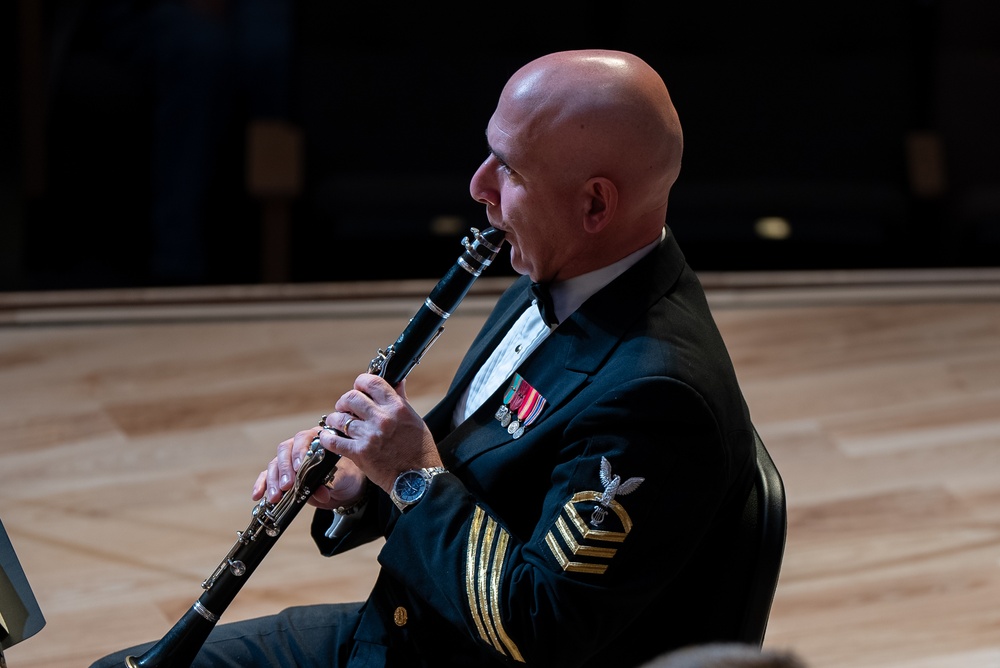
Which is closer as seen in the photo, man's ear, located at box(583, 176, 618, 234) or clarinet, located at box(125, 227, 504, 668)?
man's ear, located at box(583, 176, 618, 234)

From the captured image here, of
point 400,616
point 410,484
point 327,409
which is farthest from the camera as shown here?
point 327,409

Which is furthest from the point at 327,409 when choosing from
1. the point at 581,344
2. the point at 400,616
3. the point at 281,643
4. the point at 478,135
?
the point at 581,344

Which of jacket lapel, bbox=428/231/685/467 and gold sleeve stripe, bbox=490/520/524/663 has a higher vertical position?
jacket lapel, bbox=428/231/685/467

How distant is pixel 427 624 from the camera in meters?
1.32

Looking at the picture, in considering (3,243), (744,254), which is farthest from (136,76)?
(744,254)

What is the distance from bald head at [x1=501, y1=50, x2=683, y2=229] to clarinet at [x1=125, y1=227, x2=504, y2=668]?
15cm

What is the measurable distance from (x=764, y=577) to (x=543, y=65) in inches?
20.6

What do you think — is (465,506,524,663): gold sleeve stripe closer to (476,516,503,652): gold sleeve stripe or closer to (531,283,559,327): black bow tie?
(476,516,503,652): gold sleeve stripe

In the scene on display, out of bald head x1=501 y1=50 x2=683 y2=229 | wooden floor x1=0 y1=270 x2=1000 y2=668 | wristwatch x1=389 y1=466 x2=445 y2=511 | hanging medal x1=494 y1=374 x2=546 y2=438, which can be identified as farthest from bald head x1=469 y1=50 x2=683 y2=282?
wooden floor x1=0 y1=270 x2=1000 y2=668

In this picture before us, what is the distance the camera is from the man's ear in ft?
3.90

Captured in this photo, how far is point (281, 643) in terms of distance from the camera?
143 cm

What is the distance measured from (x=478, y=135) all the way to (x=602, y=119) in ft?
7.66

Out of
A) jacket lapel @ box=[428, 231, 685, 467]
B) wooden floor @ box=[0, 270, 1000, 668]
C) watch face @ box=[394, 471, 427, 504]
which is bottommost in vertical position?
wooden floor @ box=[0, 270, 1000, 668]

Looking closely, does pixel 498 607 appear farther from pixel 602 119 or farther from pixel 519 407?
Result: pixel 602 119
